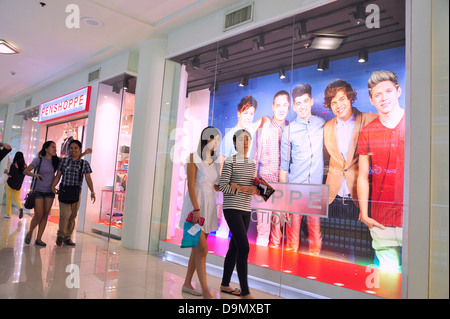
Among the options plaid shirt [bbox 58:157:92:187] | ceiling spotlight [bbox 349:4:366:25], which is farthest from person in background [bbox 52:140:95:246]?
ceiling spotlight [bbox 349:4:366:25]

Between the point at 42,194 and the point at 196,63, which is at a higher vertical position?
the point at 196,63

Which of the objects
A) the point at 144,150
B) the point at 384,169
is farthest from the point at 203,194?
the point at 144,150

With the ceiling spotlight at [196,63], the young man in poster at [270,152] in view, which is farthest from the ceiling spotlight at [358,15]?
the ceiling spotlight at [196,63]

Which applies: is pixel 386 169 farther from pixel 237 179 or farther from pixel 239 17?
pixel 239 17

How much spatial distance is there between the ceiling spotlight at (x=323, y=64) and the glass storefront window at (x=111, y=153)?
3.41 m

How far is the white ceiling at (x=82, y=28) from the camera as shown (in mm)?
4375

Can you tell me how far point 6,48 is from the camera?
6.15m

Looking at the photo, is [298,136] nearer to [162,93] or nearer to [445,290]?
[162,93]

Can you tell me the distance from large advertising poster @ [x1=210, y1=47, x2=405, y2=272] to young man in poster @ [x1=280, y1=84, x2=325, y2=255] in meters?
0.01

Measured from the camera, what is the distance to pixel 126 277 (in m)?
3.32

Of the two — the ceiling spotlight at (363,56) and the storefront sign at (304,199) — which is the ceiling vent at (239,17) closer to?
the ceiling spotlight at (363,56)

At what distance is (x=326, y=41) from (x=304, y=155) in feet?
4.57
